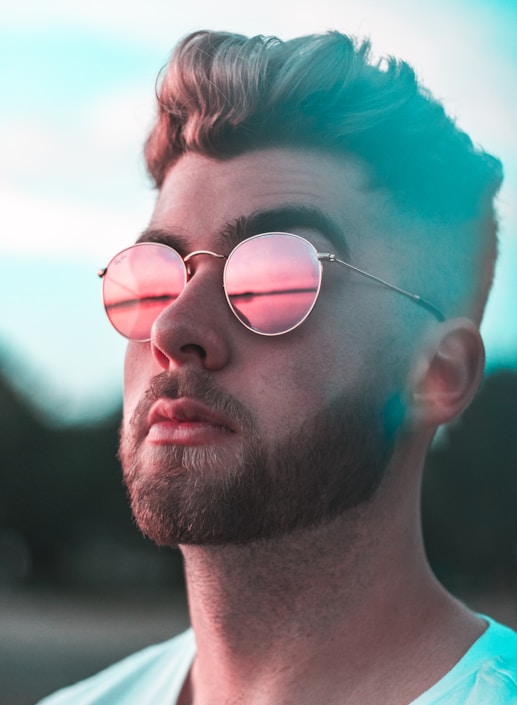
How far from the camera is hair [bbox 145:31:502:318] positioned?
2748 mm

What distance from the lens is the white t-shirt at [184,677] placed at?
7.49ft

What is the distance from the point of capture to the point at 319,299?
261cm

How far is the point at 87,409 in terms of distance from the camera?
26578 millimetres

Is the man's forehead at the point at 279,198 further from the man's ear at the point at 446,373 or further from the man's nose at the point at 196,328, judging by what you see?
the man's ear at the point at 446,373

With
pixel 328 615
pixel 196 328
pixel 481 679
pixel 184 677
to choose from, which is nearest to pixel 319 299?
pixel 196 328

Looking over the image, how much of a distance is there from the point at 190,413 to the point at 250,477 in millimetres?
246

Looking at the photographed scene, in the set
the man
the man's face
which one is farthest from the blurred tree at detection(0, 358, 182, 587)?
the man's face

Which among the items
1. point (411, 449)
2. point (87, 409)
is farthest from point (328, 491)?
point (87, 409)

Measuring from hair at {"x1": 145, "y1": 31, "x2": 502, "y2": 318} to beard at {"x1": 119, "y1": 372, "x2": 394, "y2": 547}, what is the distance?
0.76 m

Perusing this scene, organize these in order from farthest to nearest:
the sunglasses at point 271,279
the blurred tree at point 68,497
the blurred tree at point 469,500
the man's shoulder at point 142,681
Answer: the blurred tree at point 68,497 < the blurred tree at point 469,500 < the man's shoulder at point 142,681 < the sunglasses at point 271,279

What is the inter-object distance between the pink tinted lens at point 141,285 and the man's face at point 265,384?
0.08 meters

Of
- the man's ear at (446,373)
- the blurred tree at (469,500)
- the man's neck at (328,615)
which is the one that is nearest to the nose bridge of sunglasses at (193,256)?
the man's ear at (446,373)

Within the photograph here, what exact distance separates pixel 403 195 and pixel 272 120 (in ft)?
1.56

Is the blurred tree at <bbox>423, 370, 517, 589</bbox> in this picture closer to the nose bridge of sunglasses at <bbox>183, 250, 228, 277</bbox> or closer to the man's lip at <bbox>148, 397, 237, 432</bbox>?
the nose bridge of sunglasses at <bbox>183, 250, 228, 277</bbox>
